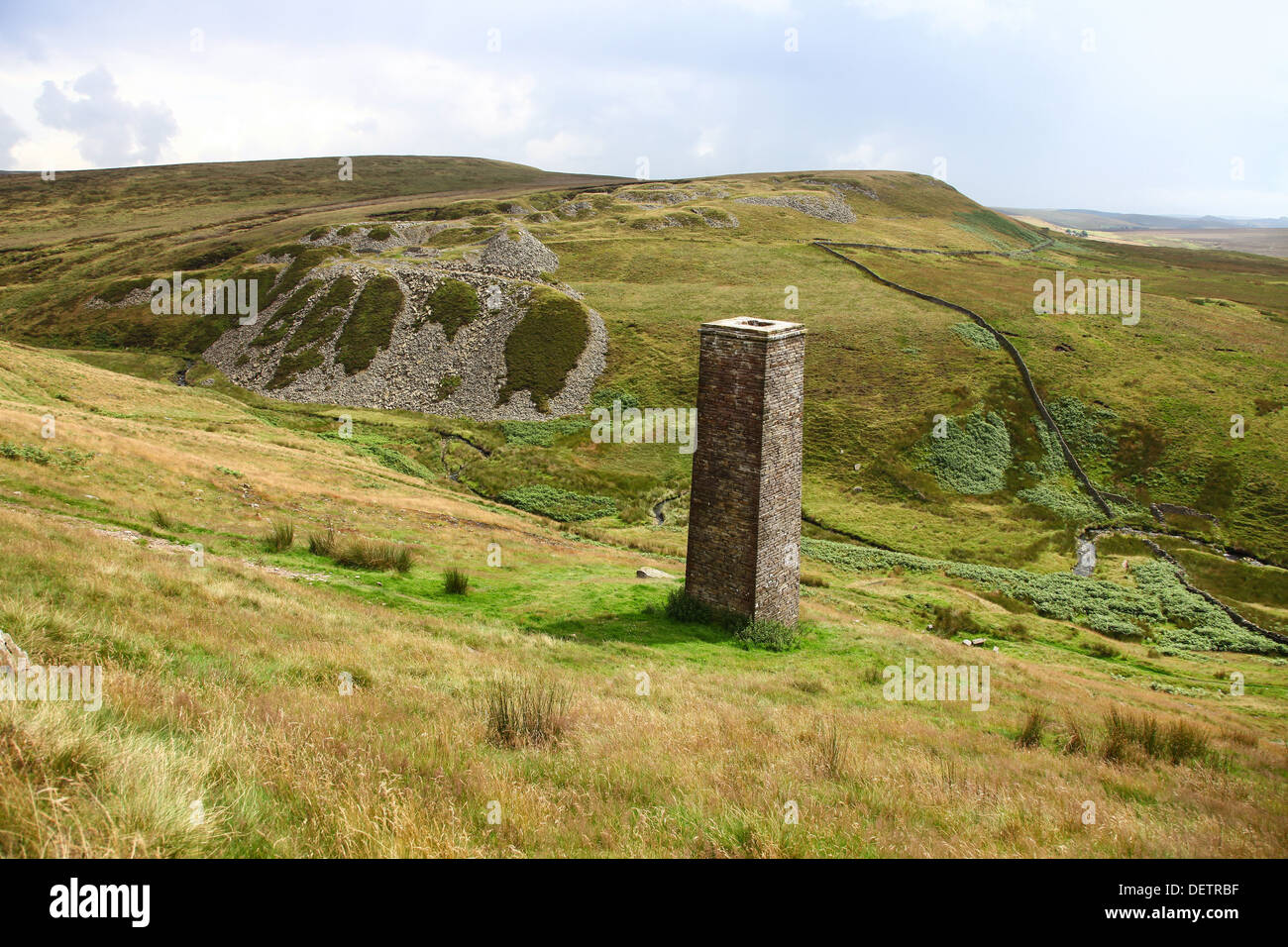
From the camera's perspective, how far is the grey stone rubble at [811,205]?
118537 mm

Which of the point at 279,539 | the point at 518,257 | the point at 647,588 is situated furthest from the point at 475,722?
the point at 518,257

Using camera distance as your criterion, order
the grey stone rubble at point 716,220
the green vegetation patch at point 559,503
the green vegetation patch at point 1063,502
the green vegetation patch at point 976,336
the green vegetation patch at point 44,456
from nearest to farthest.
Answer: the green vegetation patch at point 44,456, the green vegetation patch at point 559,503, the green vegetation patch at point 1063,502, the green vegetation patch at point 976,336, the grey stone rubble at point 716,220

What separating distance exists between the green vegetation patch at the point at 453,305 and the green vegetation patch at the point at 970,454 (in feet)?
133

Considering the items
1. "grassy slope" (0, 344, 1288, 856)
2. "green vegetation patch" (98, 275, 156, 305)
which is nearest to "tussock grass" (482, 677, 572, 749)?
"grassy slope" (0, 344, 1288, 856)

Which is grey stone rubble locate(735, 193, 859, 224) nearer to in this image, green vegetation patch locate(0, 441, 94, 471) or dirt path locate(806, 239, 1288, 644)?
dirt path locate(806, 239, 1288, 644)

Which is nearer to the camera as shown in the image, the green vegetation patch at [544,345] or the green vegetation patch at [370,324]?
the green vegetation patch at [544,345]

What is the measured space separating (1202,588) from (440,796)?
43.9 m

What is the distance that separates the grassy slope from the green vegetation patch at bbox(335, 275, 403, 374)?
38142 millimetres

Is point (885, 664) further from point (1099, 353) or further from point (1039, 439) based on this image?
point (1099, 353)

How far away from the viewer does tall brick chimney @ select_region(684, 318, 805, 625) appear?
1888cm

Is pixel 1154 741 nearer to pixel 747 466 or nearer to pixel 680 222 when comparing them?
pixel 747 466

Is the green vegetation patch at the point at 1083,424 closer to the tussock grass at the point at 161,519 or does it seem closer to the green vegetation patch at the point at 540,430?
the green vegetation patch at the point at 540,430

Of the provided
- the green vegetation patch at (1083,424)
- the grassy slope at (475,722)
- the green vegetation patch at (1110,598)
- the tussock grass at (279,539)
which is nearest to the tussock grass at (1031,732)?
the grassy slope at (475,722)

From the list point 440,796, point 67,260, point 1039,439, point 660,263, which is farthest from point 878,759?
point 67,260
